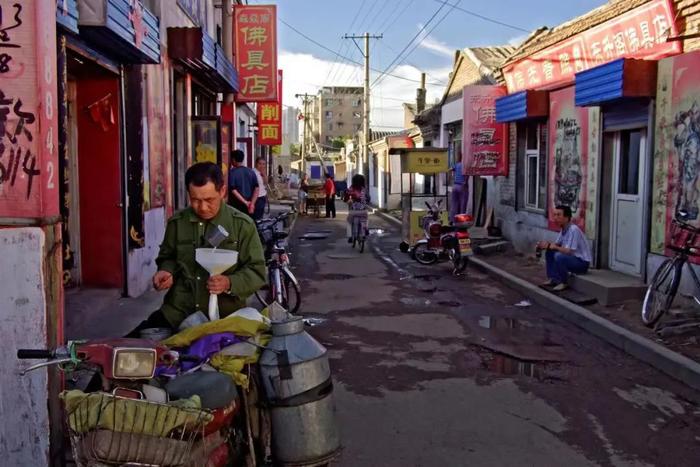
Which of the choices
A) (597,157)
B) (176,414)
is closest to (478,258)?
(597,157)

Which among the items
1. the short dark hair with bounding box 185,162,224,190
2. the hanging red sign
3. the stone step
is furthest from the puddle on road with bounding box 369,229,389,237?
the short dark hair with bounding box 185,162,224,190

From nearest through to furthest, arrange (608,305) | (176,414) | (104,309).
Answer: (176,414) → (104,309) → (608,305)

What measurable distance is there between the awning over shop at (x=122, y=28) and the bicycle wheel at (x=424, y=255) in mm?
A: 6740

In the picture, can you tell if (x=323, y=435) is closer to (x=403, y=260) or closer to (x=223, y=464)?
(x=223, y=464)

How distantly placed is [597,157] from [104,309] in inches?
300

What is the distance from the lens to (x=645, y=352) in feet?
21.8

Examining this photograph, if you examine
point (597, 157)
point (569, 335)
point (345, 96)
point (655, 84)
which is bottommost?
point (569, 335)

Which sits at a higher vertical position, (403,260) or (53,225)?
(53,225)

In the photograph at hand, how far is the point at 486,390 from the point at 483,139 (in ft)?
34.2

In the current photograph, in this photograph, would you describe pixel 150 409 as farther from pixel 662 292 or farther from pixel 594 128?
pixel 594 128

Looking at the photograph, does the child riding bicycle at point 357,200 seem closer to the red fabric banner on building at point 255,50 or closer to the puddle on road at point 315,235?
the red fabric banner on building at point 255,50

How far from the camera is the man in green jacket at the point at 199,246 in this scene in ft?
11.3

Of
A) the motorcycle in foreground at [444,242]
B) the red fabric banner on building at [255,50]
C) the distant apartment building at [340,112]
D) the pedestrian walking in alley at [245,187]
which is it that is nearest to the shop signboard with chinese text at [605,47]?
the motorcycle in foreground at [444,242]

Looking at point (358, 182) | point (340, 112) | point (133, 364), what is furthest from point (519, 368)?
point (340, 112)
